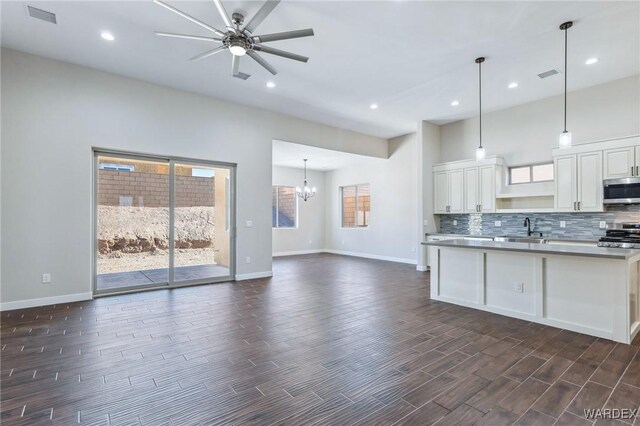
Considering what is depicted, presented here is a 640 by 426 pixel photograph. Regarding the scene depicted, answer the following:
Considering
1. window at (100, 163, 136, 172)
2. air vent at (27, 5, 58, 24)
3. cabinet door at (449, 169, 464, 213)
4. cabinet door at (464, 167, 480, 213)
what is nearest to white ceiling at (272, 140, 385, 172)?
cabinet door at (449, 169, 464, 213)

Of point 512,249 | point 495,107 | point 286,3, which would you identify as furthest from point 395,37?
point 495,107

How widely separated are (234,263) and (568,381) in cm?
→ 522

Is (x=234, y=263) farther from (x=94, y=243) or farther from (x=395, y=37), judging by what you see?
(x=395, y=37)

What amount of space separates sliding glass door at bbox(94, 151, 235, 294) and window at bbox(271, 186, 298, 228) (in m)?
4.21

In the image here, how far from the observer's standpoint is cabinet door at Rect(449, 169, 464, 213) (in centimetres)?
677

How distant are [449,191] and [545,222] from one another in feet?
6.30

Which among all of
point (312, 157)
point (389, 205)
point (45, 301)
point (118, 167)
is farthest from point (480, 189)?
point (45, 301)

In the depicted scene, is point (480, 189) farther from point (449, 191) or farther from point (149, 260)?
point (149, 260)

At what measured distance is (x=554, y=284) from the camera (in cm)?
346

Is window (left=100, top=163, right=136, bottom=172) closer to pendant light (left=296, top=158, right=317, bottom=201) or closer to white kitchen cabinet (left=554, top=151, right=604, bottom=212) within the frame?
pendant light (left=296, top=158, right=317, bottom=201)

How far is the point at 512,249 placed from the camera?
366 centimetres

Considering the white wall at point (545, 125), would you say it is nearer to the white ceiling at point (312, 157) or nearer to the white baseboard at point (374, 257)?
the white ceiling at point (312, 157)

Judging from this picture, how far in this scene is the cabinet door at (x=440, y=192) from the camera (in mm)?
7074

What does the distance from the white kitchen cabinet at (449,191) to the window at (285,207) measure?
16.1 ft
